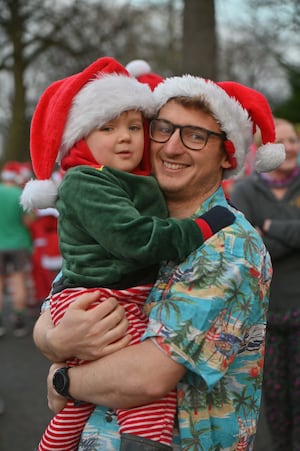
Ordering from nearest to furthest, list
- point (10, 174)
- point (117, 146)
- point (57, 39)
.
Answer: point (117, 146) < point (10, 174) < point (57, 39)

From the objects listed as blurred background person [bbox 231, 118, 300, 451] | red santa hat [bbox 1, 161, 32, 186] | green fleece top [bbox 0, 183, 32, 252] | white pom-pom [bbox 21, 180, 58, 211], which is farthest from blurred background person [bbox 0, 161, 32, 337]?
white pom-pom [bbox 21, 180, 58, 211]

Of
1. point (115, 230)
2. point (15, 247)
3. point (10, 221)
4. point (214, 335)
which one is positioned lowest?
point (15, 247)

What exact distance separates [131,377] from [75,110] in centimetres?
92

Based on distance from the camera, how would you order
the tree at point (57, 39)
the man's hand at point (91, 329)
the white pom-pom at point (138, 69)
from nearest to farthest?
the man's hand at point (91, 329) → the white pom-pom at point (138, 69) → the tree at point (57, 39)

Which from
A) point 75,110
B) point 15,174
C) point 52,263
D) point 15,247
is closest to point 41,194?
point 75,110

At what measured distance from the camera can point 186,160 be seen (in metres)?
1.91

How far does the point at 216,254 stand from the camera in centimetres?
168

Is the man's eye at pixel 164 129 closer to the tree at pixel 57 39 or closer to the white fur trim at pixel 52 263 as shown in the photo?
the white fur trim at pixel 52 263

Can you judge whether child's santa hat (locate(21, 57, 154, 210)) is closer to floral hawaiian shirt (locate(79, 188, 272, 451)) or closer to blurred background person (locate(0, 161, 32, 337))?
floral hawaiian shirt (locate(79, 188, 272, 451))

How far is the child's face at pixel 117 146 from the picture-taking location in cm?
198

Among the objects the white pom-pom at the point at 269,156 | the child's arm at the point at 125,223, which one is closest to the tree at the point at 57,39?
the white pom-pom at the point at 269,156

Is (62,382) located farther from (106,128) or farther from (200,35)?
(200,35)

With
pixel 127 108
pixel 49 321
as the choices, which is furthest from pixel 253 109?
pixel 49 321

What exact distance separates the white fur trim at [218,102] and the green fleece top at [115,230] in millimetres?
286
